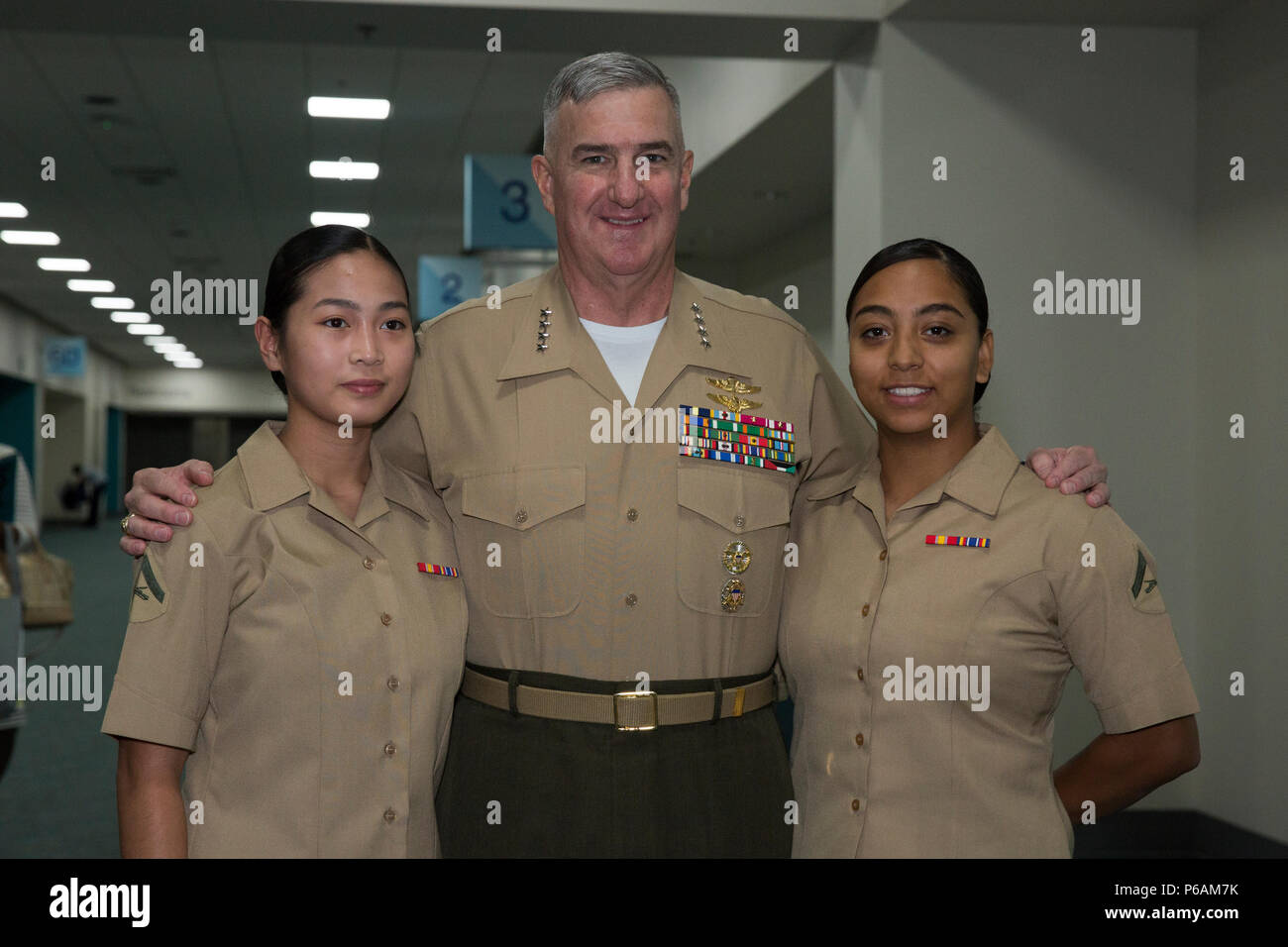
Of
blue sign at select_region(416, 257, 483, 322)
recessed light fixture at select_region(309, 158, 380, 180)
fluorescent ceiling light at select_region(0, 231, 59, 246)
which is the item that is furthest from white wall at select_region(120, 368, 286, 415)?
blue sign at select_region(416, 257, 483, 322)

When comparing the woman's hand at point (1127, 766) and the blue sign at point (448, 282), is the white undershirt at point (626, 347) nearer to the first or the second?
the woman's hand at point (1127, 766)

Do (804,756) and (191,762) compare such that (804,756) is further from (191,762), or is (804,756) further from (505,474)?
(191,762)

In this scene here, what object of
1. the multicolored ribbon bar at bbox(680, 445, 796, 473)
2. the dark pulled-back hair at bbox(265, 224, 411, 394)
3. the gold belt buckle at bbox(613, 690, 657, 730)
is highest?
the dark pulled-back hair at bbox(265, 224, 411, 394)

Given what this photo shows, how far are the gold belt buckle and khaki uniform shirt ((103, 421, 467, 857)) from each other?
0.30 m

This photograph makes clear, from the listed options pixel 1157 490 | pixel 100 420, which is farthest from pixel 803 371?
pixel 100 420

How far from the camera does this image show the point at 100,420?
27484 millimetres

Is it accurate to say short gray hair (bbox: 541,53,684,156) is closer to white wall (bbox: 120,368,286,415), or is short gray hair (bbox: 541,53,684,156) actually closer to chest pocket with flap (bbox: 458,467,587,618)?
chest pocket with flap (bbox: 458,467,587,618)

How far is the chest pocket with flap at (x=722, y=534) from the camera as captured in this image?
2.07 metres

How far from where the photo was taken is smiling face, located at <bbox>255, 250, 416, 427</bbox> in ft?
6.11

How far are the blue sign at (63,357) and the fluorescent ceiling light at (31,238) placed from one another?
26.2 feet
